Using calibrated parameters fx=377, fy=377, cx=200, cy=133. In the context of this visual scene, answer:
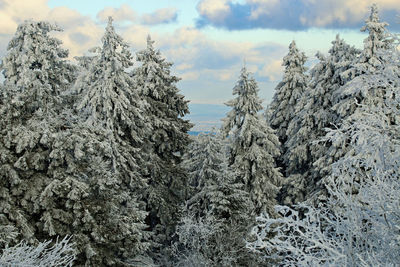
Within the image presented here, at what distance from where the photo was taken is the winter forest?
6.99 meters

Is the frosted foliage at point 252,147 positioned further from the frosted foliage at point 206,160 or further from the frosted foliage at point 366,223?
the frosted foliage at point 366,223

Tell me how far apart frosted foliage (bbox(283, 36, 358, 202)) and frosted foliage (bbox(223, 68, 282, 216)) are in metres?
1.47

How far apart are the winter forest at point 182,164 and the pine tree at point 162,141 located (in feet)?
0.26

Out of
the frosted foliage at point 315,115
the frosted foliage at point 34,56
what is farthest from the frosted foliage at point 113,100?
the frosted foliage at point 315,115

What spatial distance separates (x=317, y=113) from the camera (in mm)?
20078

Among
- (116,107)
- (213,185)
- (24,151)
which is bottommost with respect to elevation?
(213,185)

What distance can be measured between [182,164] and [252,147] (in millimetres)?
3881

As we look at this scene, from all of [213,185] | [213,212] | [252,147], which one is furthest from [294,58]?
[213,212]

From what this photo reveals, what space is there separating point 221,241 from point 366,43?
37.0ft

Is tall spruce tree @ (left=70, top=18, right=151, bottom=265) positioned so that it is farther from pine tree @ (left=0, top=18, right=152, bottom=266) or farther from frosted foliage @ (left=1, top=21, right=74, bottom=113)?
pine tree @ (left=0, top=18, right=152, bottom=266)

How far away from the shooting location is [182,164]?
62.4 ft

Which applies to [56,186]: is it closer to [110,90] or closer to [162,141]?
[110,90]

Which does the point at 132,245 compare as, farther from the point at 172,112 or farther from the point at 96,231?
the point at 172,112

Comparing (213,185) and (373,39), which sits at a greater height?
(373,39)
